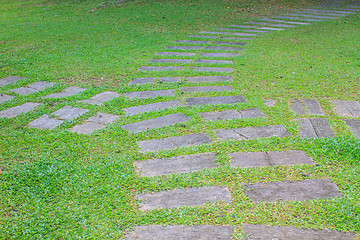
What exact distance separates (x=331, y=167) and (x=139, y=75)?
3.59 metres

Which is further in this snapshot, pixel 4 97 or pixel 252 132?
pixel 4 97

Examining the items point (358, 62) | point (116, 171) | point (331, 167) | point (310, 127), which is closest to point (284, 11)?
point (358, 62)

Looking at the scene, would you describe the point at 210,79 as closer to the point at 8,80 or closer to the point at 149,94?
the point at 149,94

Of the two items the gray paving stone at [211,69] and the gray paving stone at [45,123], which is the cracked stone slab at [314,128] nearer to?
the gray paving stone at [211,69]

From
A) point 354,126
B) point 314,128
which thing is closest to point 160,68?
point 314,128

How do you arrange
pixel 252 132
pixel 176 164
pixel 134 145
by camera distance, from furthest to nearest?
pixel 252 132
pixel 134 145
pixel 176 164

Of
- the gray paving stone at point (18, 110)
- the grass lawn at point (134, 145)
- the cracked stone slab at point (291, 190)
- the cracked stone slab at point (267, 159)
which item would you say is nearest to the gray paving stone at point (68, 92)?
the grass lawn at point (134, 145)

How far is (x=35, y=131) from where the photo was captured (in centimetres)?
344

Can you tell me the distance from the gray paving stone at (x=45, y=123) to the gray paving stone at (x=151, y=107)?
35.1 inches

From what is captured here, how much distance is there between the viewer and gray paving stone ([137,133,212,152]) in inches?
123

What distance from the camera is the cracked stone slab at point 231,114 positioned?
12.3 feet

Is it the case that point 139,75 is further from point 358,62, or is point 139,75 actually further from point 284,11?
point 284,11

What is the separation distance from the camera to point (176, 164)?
2850mm

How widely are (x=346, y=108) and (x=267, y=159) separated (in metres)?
1.85
